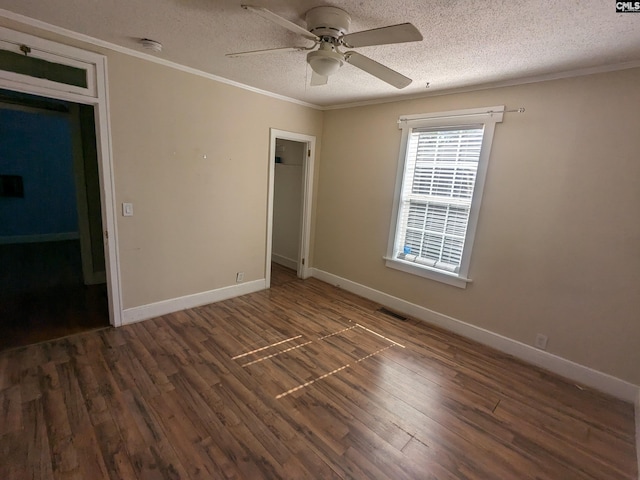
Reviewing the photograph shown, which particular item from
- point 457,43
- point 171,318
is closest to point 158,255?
point 171,318

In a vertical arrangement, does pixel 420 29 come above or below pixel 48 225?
above

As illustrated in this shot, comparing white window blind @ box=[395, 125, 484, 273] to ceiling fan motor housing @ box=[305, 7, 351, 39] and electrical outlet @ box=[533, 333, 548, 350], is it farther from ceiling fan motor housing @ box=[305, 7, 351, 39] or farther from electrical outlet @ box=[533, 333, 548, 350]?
ceiling fan motor housing @ box=[305, 7, 351, 39]

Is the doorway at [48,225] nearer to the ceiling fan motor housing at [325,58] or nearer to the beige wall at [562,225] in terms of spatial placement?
the ceiling fan motor housing at [325,58]

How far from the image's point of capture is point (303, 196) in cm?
450

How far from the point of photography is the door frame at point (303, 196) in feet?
12.7

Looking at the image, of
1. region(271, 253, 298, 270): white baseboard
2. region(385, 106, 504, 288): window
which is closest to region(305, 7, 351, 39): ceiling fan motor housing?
region(385, 106, 504, 288): window

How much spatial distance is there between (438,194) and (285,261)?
294 centimetres

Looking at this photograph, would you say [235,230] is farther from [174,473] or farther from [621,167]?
[621,167]

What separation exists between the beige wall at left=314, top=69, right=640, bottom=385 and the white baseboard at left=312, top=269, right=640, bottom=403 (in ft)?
0.20

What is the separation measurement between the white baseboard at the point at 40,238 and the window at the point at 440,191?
6.20 metres

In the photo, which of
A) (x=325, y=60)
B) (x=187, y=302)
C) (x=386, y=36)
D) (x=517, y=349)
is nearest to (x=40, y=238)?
(x=187, y=302)

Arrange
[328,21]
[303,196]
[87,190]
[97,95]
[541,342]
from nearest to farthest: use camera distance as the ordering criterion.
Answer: [328,21], [97,95], [541,342], [87,190], [303,196]

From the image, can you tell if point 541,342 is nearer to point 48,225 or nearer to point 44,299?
point 44,299

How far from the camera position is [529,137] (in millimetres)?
2627
